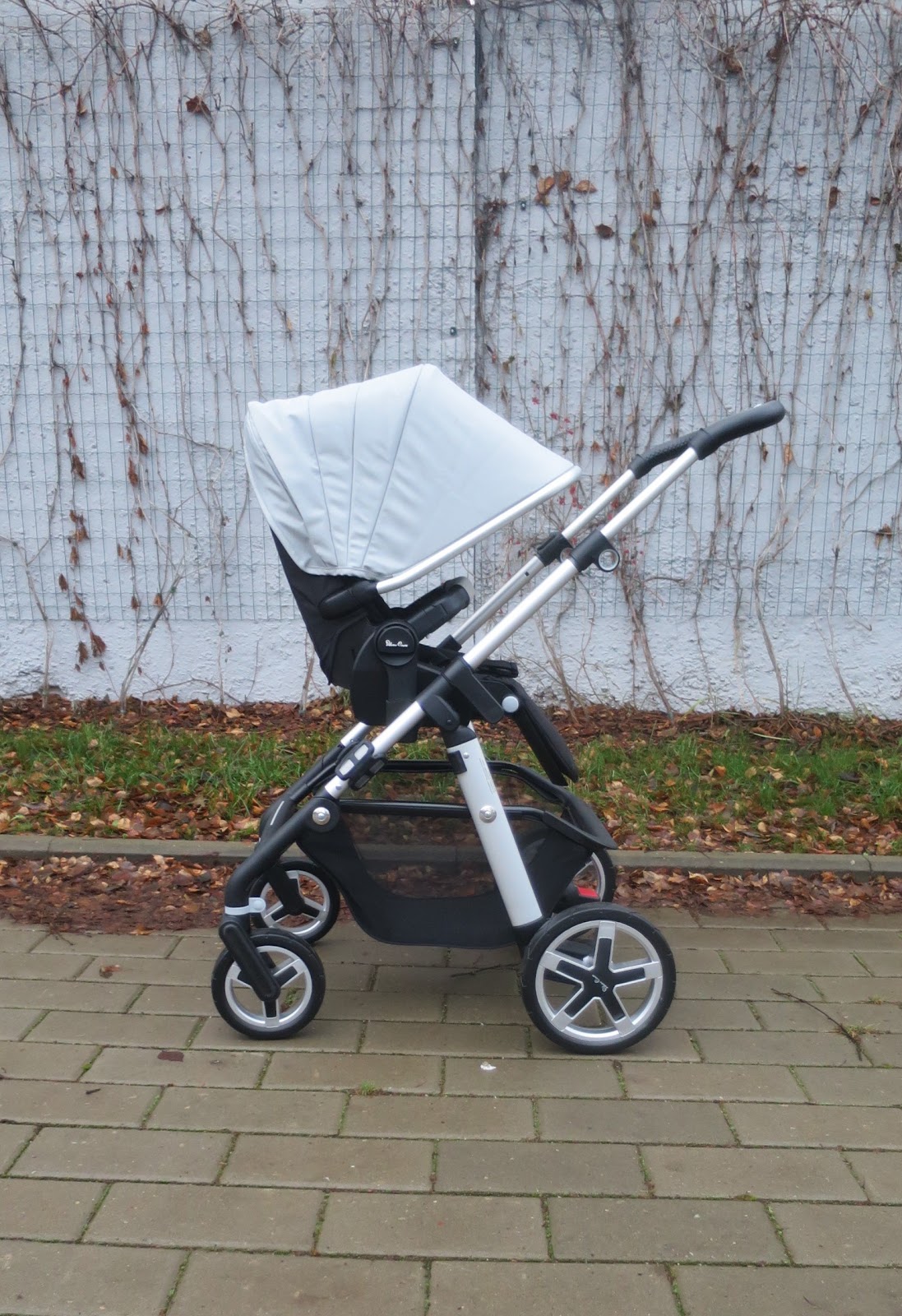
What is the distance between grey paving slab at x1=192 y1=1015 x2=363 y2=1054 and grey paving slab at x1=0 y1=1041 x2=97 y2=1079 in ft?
1.03

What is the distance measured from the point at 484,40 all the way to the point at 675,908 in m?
4.32

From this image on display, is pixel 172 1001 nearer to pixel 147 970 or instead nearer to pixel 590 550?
pixel 147 970

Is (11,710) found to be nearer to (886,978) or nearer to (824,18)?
(886,978)

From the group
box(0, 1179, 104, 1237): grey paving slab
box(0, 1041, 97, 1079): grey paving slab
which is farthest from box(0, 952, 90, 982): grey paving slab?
box(0, 1179, 104, 1237): grey paving slab

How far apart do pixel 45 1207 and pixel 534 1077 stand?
1.28 m

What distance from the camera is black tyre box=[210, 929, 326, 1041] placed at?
132 inches

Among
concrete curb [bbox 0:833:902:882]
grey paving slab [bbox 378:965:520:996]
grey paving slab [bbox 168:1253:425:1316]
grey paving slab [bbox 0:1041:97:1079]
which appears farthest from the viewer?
concrete curb [bbox 0:833:902:882]

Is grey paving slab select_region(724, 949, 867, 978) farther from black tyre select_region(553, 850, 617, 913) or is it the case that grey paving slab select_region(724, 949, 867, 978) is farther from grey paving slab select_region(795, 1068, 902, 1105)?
grey paving slab select_region(795, 1068, 902, 1105)

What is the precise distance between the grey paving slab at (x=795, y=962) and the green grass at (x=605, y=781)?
0.83 metres

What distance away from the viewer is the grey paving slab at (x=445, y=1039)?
3379 mm

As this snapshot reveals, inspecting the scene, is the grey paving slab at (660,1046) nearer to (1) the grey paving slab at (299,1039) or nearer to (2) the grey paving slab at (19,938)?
(1) the grey paving slab at (299,1039)

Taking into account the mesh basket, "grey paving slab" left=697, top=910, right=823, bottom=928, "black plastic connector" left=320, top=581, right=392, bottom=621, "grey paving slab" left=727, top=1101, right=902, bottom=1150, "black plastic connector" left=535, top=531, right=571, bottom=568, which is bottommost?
"grey paving slab" left=697, top=910, right=823, bottom=928

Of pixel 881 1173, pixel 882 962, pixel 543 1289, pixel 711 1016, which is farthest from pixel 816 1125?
pixel 882 962

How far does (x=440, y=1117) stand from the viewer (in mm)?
3043
